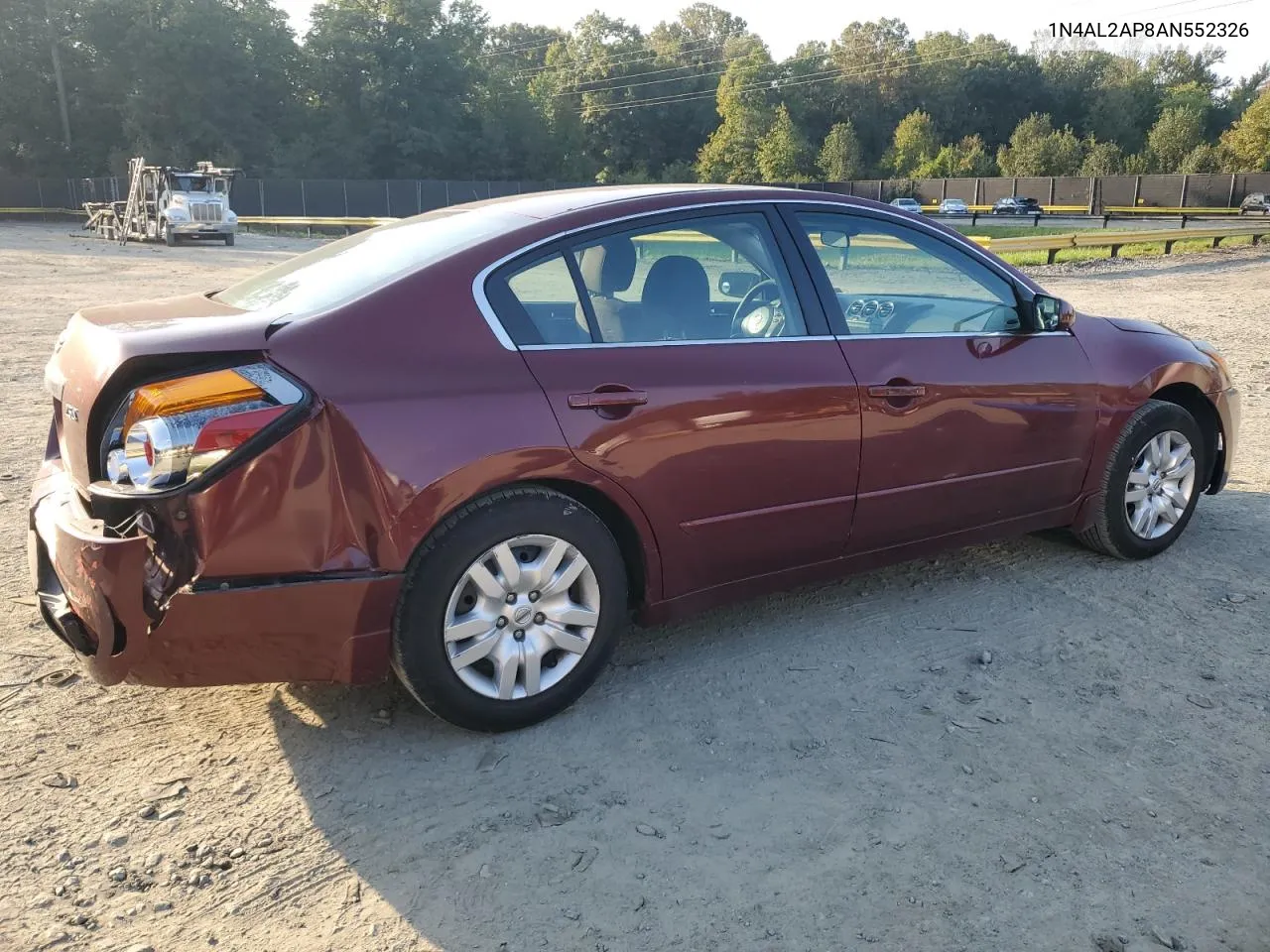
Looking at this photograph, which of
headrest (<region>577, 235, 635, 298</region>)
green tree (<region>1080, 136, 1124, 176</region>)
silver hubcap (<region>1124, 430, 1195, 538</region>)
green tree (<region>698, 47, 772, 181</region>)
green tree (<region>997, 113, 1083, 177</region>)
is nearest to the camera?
headrest (<region>577, 235, 635, 298</region>)

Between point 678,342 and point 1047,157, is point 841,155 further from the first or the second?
point 678,342

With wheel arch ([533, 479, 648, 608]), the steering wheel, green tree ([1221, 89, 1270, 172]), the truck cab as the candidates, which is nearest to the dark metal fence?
green tree ([1221, 89, 1270, 172])

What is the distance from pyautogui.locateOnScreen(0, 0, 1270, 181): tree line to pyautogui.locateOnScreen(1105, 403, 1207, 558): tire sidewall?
6535cm

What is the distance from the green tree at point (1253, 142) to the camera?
61875 mm

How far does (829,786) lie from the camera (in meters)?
2.96

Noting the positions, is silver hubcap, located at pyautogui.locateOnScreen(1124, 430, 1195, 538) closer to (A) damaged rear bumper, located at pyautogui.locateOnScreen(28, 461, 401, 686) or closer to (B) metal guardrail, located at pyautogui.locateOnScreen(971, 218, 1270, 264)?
(A) damaged rear bumper, located at pyautogui.locateOnScreen(28, 461, 401, 686)

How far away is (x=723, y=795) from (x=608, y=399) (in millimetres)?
1235

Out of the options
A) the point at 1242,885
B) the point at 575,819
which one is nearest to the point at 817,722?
the point at 575,819

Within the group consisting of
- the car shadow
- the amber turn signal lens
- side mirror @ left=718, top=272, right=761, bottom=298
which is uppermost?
side mirror @ left=718, top=272, right=761, bottom=298

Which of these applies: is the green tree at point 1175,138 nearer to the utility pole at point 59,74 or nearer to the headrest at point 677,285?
the utility pole at point 59,74

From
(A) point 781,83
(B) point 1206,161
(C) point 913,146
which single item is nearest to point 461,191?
(C) point 913,146

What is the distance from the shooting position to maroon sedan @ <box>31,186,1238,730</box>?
2768mm

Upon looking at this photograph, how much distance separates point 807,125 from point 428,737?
9273cm

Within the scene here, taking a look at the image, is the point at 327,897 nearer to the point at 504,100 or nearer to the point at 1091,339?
the point at 1091,339
